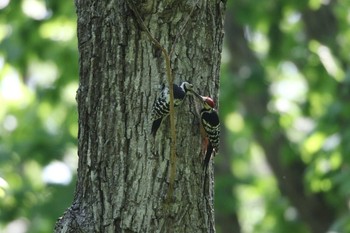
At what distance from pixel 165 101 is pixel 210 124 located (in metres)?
0.21

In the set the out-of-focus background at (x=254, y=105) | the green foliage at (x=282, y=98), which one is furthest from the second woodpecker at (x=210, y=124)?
the green foliage at (x=282, y=98)

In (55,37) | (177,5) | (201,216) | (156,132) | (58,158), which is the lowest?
(201,216)

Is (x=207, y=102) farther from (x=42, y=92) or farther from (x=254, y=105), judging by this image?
(x=254, y=105)

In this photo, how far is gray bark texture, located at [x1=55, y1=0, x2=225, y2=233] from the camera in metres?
3.01

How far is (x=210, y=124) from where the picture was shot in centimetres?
306

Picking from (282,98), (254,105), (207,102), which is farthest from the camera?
(282,98)

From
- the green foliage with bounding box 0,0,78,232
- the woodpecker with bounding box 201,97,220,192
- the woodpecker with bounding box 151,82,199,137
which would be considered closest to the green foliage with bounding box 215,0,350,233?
the green foliage with bounding box 0,0,78,232

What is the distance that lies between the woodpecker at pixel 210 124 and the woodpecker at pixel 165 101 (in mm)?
68

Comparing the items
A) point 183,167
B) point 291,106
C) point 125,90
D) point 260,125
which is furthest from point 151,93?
point 291,106

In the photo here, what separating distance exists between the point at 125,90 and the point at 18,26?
563 centimetres

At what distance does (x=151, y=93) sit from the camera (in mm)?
3068

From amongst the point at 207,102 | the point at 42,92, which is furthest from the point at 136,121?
the point at 42,92

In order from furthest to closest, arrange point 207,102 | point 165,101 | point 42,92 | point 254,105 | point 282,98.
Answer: point 282,98 < point 254,105 < point 42,92 < point 207,102 < point 165,101

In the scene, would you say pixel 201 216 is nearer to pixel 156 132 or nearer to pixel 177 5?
pixel 156 132
